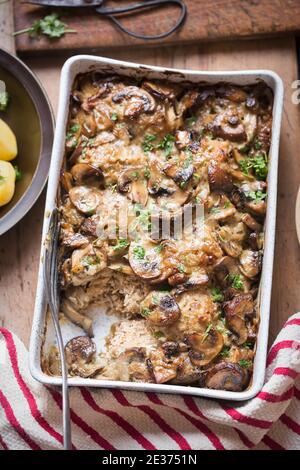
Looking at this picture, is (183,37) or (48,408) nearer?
(48,408)

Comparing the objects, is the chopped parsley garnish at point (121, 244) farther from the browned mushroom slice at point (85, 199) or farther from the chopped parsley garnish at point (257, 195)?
the chopped parsley garnish at point (257, 195)

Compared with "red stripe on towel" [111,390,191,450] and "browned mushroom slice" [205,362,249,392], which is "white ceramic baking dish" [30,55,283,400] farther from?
"red stripe on towel" [111,390,191,450]

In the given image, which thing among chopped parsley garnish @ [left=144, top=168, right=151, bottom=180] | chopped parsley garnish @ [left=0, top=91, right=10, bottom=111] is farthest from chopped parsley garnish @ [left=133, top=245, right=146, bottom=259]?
chopped parsley garnish @ [left=0, top=91, right=10, bottom=111]

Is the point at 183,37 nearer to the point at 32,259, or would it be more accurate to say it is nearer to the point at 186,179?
the point at 186,179

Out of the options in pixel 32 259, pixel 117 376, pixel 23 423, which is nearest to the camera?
pixel 117 376

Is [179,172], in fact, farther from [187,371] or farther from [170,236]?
[187,371]

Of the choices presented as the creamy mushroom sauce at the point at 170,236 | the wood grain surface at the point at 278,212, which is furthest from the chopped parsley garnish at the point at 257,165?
the wood grain surface at the point at 278,212
